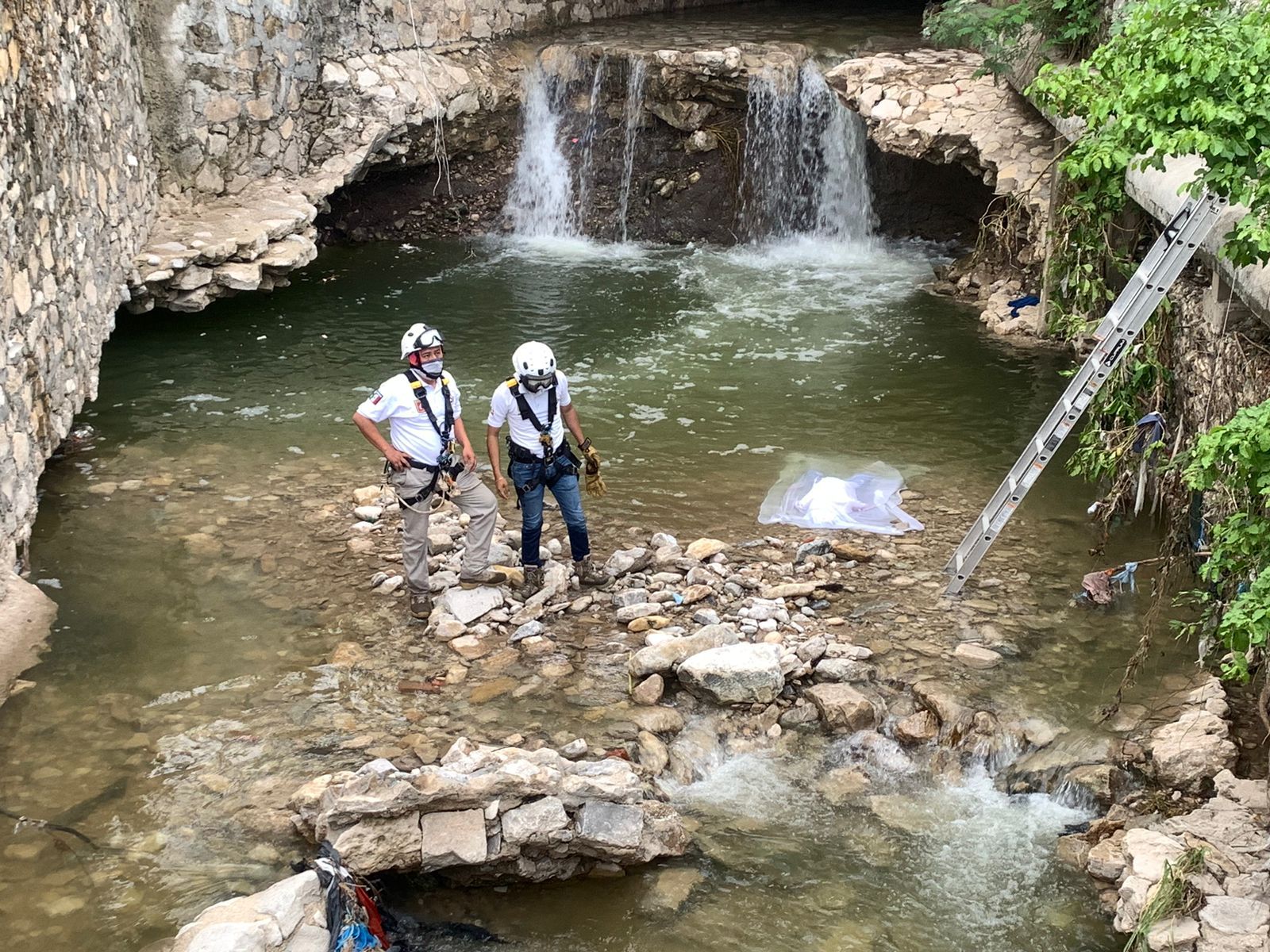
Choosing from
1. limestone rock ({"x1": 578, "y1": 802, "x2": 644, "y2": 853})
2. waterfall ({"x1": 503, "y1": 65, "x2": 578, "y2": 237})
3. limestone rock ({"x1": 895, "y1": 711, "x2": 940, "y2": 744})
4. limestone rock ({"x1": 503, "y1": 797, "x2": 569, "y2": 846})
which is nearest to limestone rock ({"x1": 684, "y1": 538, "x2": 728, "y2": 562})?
limestone rock ({"x1": 895, "y1": 711, "x2": 940, "y2": 744})

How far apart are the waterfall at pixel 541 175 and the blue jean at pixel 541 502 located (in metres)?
9.46

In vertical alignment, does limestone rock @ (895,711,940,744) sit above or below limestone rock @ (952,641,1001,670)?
below

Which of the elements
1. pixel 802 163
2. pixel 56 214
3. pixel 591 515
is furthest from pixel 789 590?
pixel 802 163

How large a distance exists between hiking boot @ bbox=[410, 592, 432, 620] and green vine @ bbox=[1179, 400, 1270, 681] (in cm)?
423

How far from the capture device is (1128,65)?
18.1 feet

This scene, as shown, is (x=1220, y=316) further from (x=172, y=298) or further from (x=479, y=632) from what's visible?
(x=172, y=298)

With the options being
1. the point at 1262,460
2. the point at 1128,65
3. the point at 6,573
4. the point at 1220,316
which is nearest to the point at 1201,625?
the point at 1220,316

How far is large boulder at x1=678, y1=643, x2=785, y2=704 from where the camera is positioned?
6.24m

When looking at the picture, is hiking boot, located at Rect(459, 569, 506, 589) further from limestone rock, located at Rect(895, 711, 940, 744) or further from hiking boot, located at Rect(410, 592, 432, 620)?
limestone rock, located at Rect(895, 711, 940, 744)

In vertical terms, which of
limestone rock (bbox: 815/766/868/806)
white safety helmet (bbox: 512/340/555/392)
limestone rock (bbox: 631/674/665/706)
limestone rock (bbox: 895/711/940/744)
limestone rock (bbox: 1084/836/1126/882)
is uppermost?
white safety helmet (bbox: 512/340/555/392)

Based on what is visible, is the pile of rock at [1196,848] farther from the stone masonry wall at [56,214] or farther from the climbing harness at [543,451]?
the stone masonry wall at [56,214]

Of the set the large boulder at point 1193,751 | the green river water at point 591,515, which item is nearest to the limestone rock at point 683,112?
the green river water at point 591,515

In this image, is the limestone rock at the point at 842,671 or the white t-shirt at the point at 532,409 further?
the white t-shirt at the point at 532,409

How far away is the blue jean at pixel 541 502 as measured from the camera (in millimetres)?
7242
